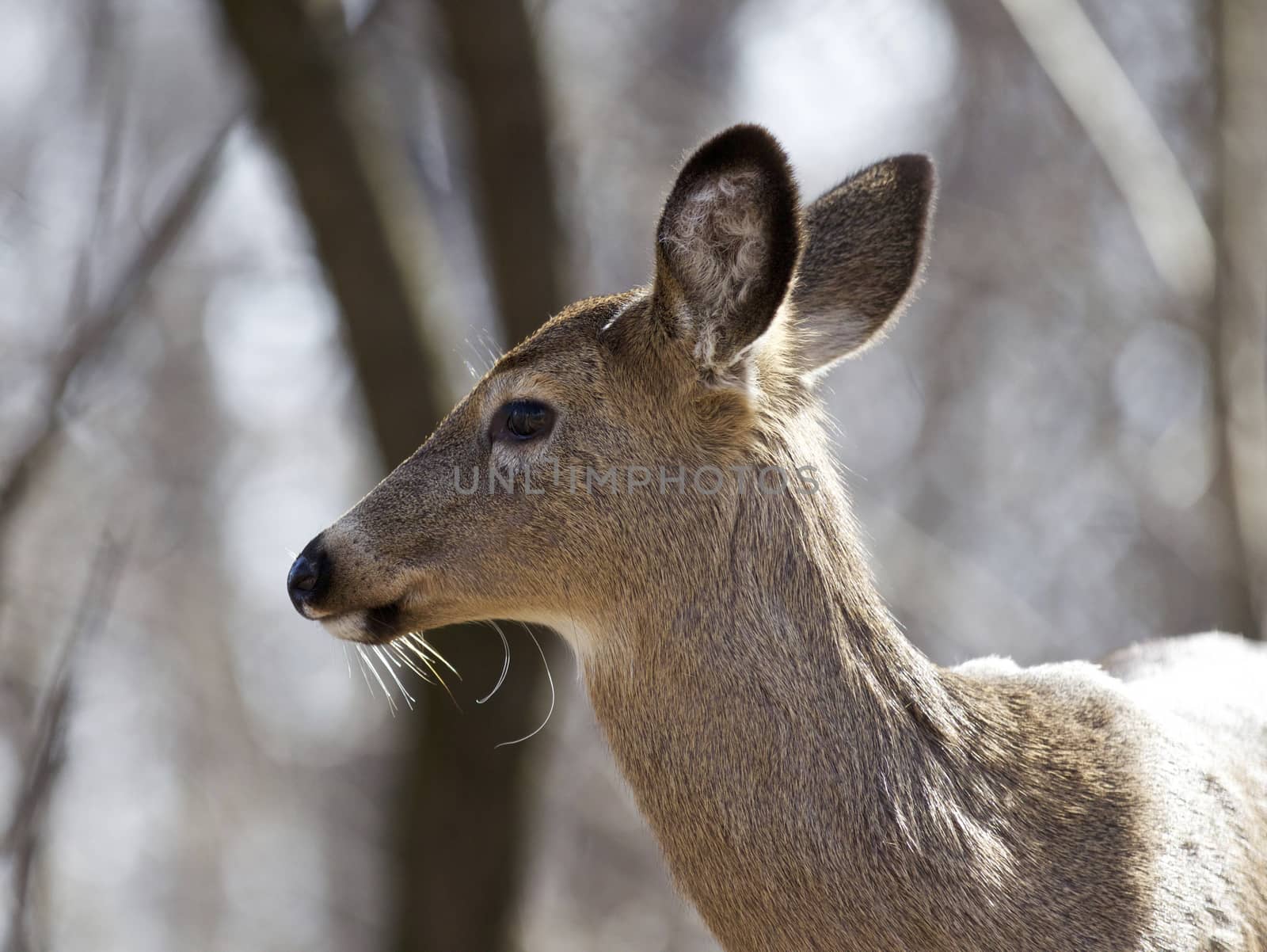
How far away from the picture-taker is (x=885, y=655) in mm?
3156

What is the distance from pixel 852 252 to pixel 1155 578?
485 inches

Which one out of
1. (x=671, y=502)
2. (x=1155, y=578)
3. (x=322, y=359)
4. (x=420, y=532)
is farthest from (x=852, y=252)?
(x=1155, y=578)

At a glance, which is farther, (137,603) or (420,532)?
(137,603)

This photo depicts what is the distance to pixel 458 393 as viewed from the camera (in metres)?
6.85

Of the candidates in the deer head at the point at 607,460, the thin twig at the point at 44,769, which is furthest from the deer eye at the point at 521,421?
the thin twig at the point at 44,769

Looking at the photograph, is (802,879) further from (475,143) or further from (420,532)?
(475,143)

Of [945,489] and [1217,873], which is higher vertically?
[945,489]

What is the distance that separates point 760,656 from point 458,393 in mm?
3995

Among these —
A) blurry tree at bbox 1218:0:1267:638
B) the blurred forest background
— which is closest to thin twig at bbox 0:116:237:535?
the blurred forest background

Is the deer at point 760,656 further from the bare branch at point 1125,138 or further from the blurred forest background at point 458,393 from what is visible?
the bare branch at point 1125,138

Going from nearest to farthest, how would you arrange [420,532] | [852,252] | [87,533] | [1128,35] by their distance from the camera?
1. [420,532]
2. [852,252]
3. [87,533]
4. [1128,35]

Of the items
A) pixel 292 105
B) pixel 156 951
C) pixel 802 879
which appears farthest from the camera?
pixel 156 951

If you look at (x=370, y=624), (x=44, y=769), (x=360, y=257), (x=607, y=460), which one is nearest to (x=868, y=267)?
(x=607, y=460)

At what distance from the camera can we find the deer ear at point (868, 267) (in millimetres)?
3777
